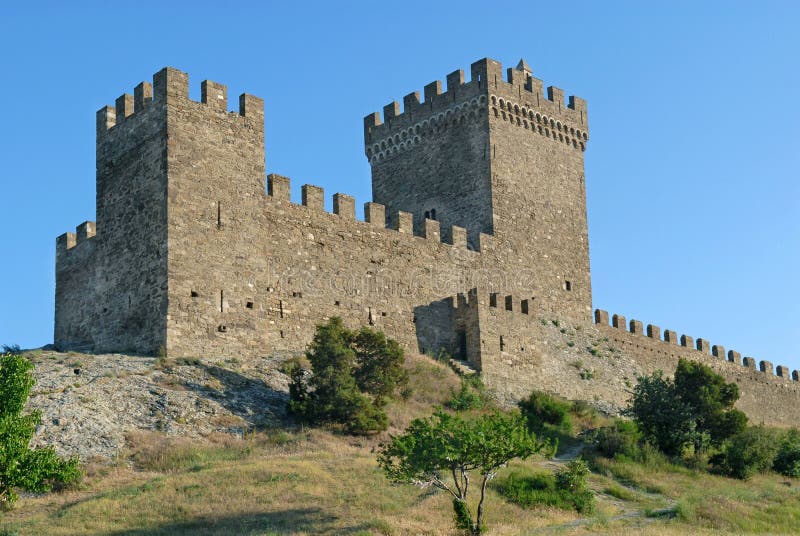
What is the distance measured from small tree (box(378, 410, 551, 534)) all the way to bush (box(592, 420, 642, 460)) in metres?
8.75

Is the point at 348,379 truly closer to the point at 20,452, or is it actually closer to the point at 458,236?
the point at 20,452

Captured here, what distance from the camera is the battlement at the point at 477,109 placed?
41.8 metres

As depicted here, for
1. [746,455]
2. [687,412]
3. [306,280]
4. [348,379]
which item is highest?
[306,280]

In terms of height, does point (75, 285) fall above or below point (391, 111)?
below

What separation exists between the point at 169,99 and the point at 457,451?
48.2 ft

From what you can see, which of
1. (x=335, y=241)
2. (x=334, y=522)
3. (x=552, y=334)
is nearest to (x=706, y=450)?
(x=552, y=334)

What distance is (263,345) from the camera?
32.5 m

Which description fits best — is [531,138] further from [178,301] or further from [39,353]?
[39,353]

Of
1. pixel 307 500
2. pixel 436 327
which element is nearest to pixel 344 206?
pixel 436 327

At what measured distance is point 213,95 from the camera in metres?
33.3

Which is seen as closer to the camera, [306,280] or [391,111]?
[306,280]

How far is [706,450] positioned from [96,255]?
61.4 feet

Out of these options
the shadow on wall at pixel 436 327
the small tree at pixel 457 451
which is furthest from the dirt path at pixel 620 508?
the shadow on wall at pixel 436 327

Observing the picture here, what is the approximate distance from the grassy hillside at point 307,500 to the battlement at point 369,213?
26.8 feet
